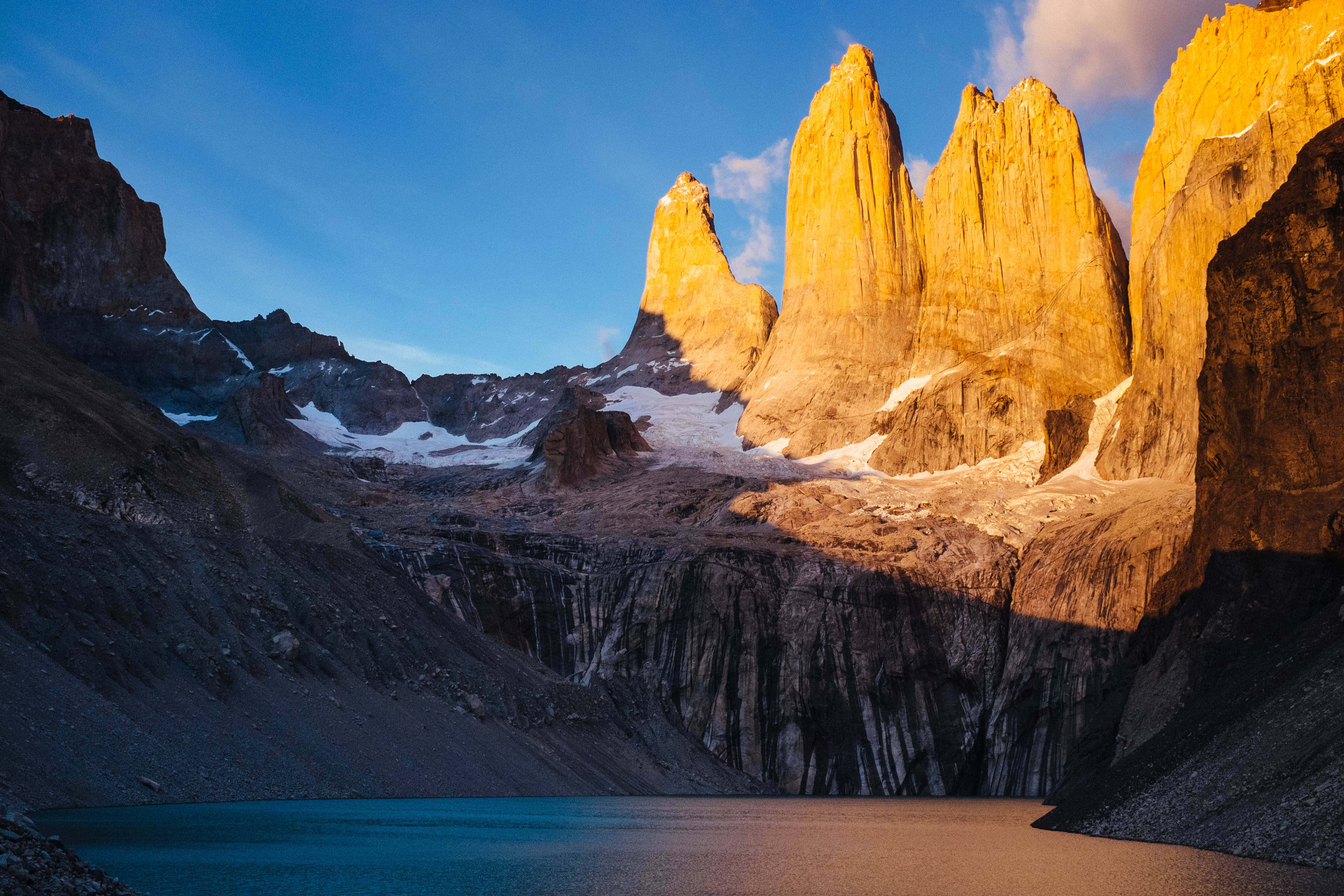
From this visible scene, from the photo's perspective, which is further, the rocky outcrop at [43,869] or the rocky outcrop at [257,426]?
the rocky outcrop at [257,426]

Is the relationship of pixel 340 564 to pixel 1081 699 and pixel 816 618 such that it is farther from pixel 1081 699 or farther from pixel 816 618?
pixel 1081 699

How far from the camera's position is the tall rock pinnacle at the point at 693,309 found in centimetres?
12044

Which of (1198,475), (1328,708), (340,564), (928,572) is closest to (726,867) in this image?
(1328,708)

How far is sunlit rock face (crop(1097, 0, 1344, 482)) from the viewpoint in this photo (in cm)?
6650

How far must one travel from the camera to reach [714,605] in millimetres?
65250

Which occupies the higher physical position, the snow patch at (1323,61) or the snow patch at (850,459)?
the snow patch at (1323,61)

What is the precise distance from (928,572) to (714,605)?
1230 centimetres

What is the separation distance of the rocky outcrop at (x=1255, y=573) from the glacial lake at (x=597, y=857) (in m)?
1.81

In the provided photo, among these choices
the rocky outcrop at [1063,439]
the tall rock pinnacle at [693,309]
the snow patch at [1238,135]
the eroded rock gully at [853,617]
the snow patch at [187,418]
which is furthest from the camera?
the tall rock pinnacle at [693,309]

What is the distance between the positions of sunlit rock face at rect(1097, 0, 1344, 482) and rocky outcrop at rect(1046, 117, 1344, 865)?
110 feet

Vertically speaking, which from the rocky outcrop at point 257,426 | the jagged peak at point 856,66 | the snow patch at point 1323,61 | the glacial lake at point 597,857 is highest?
the jagged peak at point 856,66

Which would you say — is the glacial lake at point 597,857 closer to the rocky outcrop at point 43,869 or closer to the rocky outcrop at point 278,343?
the rocky outcrop at point 43,869

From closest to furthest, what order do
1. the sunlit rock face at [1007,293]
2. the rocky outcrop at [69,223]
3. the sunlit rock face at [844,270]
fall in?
A: 1. the sunlit rock face at [1007,293]
2. the rocky outcrop at [69,223]
3. the sunlit rock face at [844,270]

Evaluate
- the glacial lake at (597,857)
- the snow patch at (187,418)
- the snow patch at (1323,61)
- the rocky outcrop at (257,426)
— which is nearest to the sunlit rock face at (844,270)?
the snow patch at (1323,61)
